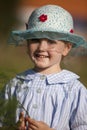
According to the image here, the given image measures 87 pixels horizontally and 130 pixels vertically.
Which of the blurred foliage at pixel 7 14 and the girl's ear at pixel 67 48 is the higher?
the girl's ear at pixel 67 48

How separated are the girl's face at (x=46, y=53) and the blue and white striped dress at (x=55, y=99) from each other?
0.14 ft

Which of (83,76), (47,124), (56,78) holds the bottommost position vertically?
(83,76)

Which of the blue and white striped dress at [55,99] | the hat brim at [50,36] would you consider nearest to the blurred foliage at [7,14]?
the hat brim at [50,36]

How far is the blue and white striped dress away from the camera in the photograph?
7.64 ft

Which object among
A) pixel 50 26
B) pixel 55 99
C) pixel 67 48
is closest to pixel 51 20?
pixel 50 26

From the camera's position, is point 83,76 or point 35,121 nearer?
point 35,121

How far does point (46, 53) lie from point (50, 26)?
13cm

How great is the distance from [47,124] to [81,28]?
4.10 metres

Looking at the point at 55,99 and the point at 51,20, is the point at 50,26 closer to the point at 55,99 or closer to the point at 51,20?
the point at 51,20

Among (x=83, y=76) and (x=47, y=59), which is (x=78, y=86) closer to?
(x=47, y=59)

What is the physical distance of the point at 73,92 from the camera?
93.3 inches

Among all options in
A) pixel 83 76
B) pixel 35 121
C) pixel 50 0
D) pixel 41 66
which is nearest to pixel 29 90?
pixel 41 66

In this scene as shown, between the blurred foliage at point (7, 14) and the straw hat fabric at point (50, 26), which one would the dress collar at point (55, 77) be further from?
the blurred foliage at point (7, 14)

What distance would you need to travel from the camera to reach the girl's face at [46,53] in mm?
2396
